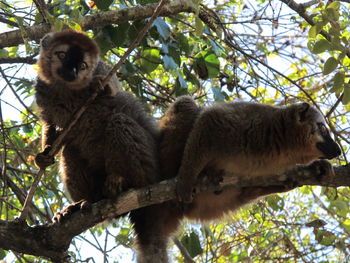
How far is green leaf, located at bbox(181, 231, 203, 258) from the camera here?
16.3 feet

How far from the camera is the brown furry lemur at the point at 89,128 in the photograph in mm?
4535

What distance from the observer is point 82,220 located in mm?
4070

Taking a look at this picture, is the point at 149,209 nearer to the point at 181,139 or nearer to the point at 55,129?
the point at 181,139

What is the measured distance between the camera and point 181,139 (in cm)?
472

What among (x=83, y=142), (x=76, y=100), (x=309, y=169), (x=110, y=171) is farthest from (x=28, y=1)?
(x=309, y=169)

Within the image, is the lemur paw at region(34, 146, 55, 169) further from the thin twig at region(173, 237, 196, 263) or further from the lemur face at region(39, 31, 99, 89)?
the thin twig at region(173, 237, 196, 263)

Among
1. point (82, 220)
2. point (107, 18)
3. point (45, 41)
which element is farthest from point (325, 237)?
point (45, 41)

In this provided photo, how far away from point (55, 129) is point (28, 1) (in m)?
2.15

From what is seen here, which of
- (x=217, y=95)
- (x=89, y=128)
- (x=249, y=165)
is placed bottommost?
(x=249, y=165)

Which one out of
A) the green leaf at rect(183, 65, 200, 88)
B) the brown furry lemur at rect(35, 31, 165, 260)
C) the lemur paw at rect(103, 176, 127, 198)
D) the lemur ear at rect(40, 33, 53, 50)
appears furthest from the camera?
the green leaf at rect(183, 65, 200, 88)

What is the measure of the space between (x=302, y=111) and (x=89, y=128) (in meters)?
2.09

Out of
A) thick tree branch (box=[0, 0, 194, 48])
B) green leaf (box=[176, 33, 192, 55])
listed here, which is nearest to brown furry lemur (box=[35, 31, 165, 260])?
thick tree branch (box=[0, 0, 194, 48])

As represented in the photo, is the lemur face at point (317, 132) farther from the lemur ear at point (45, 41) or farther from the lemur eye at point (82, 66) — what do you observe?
the lemur ear at point (45, 41)

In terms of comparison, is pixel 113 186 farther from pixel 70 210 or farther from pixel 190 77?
pixel 190 77
